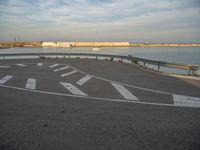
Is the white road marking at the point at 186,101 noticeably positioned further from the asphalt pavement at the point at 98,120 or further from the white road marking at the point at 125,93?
the white road marking at the point at 125,93

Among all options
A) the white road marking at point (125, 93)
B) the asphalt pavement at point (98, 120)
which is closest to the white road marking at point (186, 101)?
the asphalt pavement at point (98, 120)

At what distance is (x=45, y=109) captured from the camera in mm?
6324

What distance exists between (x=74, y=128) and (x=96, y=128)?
53 centimetres

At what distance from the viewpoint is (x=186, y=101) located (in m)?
7.61

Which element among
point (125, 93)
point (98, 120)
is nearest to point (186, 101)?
point (125, 93)

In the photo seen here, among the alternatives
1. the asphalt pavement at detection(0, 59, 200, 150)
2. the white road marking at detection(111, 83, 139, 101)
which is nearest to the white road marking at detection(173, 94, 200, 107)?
the asphalt pavement at detection(0, 59, 200, 150)

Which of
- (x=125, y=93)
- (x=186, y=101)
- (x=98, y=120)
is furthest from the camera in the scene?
(x=125, y=93)

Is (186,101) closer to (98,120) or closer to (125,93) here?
(125,93)

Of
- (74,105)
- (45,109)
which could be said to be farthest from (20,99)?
(74,105)

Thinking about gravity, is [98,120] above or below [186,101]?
below

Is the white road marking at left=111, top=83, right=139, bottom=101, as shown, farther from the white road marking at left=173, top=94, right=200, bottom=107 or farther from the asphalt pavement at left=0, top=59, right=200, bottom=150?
the white road marking at left=173, top=94, right=200, bottom=107

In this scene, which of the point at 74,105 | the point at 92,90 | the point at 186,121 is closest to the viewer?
the point at 186,121

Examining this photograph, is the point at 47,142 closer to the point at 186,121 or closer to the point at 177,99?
the point at 186,121

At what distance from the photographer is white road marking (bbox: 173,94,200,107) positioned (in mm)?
7191
